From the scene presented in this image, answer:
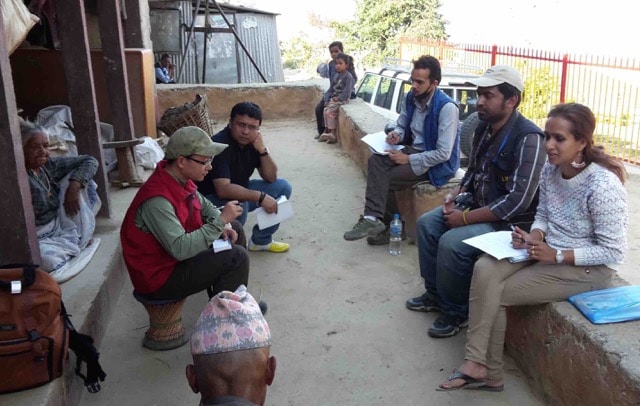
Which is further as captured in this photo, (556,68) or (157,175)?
(556,68)

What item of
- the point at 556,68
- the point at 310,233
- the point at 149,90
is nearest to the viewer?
the point at 310,233

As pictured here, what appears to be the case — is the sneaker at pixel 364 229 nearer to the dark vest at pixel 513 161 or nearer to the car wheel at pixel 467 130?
the dark vest at pixel 513 161

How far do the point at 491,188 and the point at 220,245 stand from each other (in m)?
1.62

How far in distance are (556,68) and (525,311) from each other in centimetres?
975

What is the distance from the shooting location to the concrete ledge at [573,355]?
2.33m

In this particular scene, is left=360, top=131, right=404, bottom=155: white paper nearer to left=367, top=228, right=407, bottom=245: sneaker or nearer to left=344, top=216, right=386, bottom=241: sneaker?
left=344, top=216, right=386, bottom=241: sneaker

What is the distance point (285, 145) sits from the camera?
29.2 feet

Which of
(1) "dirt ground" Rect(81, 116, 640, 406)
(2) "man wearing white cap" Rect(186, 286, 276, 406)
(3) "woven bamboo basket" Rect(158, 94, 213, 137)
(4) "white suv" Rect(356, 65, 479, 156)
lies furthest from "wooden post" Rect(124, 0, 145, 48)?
(2) "man wearing white cap" Rect(186, 286, 276, 406)

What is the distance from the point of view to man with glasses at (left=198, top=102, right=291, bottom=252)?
4.20 metres

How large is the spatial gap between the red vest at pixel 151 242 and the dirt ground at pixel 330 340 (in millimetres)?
497

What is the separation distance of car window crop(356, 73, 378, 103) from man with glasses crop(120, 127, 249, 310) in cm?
708

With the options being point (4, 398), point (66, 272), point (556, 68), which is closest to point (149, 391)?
point (4, 398)

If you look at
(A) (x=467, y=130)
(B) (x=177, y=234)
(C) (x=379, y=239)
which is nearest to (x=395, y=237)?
(C) (x=379, y=239)

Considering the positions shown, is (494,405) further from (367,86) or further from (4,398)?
(367,86)
